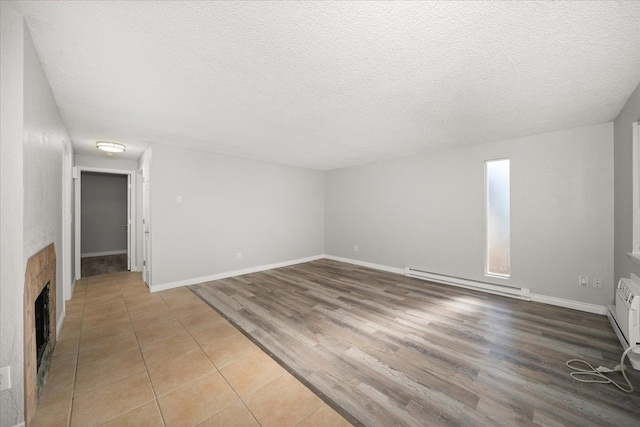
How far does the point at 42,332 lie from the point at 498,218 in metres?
5.89

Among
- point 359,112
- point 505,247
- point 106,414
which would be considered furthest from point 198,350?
point 505,247

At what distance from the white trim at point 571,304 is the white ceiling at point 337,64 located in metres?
2.43

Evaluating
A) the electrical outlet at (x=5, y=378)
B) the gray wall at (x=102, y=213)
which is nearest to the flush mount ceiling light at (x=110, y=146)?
the electrical outlet at (x=5, y=378)

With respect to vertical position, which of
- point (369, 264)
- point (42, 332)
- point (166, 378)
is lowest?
point (166, 378)

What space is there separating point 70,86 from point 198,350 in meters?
2.85

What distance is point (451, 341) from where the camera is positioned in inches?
96.2

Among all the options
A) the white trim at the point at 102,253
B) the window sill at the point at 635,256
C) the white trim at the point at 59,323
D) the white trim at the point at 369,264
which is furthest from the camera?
the white trim at the point at 102,253

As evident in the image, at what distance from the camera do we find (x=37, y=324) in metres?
1.95

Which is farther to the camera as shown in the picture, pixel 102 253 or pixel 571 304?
pixel 102 253

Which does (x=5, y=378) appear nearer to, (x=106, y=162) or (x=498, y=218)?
(x=106, y=162)

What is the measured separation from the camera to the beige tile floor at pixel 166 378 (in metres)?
1.55

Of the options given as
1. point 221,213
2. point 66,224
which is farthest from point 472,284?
point 66,224

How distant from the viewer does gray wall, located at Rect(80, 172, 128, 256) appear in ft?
23.2

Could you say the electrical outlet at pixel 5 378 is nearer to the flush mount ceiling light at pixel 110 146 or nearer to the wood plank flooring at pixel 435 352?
the wood plank flooring at pixel 435 352
